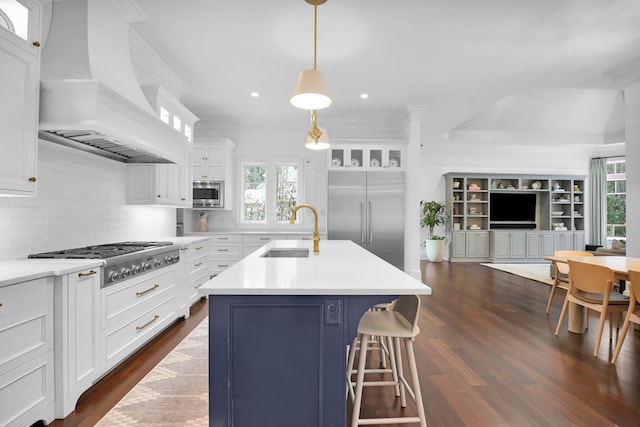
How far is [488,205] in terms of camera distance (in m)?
8.98

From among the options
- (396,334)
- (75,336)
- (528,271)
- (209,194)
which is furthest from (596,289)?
(209,194)

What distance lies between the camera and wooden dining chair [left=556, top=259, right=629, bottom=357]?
2832mm

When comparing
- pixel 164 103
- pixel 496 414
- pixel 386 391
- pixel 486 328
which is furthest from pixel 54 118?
pixel 486 328

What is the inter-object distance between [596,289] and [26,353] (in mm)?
4054

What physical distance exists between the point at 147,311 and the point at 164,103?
7.18 feet

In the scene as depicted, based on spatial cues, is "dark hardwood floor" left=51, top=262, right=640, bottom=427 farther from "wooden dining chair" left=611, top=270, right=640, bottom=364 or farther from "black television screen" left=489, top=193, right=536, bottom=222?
"black television screen" left=489, top=193, right=536, bottom=222

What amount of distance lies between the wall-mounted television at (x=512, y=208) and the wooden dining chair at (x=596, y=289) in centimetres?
642

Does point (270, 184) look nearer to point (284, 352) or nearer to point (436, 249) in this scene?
point (436, 249)

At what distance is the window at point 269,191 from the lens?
635 cm

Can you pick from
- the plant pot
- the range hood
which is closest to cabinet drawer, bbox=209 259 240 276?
the range hood

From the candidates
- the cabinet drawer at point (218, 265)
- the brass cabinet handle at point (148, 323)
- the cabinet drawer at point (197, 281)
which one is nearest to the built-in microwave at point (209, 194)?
the cabinet drawer at point (218, 265)

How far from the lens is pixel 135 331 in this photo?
2.69m

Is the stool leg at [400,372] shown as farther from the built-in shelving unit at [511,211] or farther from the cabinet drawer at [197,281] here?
the built-in shelving unit at [511,211]

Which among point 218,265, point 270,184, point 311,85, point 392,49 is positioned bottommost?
point 218,265
